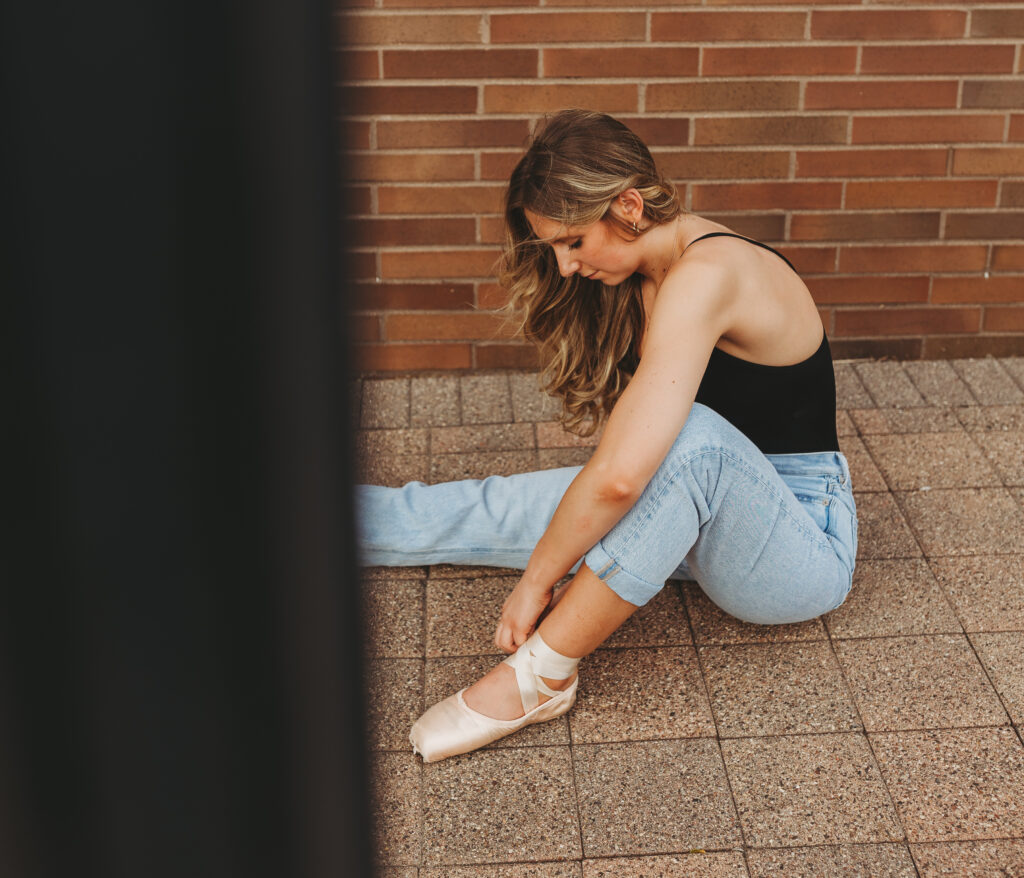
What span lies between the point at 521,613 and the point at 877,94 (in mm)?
2335

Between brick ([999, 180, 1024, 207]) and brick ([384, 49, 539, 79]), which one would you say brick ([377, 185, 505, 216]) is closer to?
brick ([384, 49, 539, 79])

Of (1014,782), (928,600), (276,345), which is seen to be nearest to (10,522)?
(276,345)

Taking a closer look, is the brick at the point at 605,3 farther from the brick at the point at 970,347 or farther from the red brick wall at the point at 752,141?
the brick at the point at 970,347

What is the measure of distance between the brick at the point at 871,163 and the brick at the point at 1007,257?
37cm

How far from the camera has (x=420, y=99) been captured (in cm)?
368

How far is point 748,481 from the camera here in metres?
2.25

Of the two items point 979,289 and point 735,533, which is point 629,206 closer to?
point 735,533

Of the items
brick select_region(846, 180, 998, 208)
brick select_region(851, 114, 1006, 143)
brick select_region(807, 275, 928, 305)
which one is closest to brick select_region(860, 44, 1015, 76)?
brick select_region(851, 114, 1006, 143)

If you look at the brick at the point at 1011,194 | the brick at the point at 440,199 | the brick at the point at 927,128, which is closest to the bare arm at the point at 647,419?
the brick at the point at 440,199

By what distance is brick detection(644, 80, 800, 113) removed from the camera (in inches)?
144

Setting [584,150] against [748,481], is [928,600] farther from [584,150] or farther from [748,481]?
[584,150]

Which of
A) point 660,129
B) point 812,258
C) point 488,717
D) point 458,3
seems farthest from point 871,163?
point 488,717

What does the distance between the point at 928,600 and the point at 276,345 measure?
2672 mm

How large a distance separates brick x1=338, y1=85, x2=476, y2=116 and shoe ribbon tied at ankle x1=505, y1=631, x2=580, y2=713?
6.69 ft
